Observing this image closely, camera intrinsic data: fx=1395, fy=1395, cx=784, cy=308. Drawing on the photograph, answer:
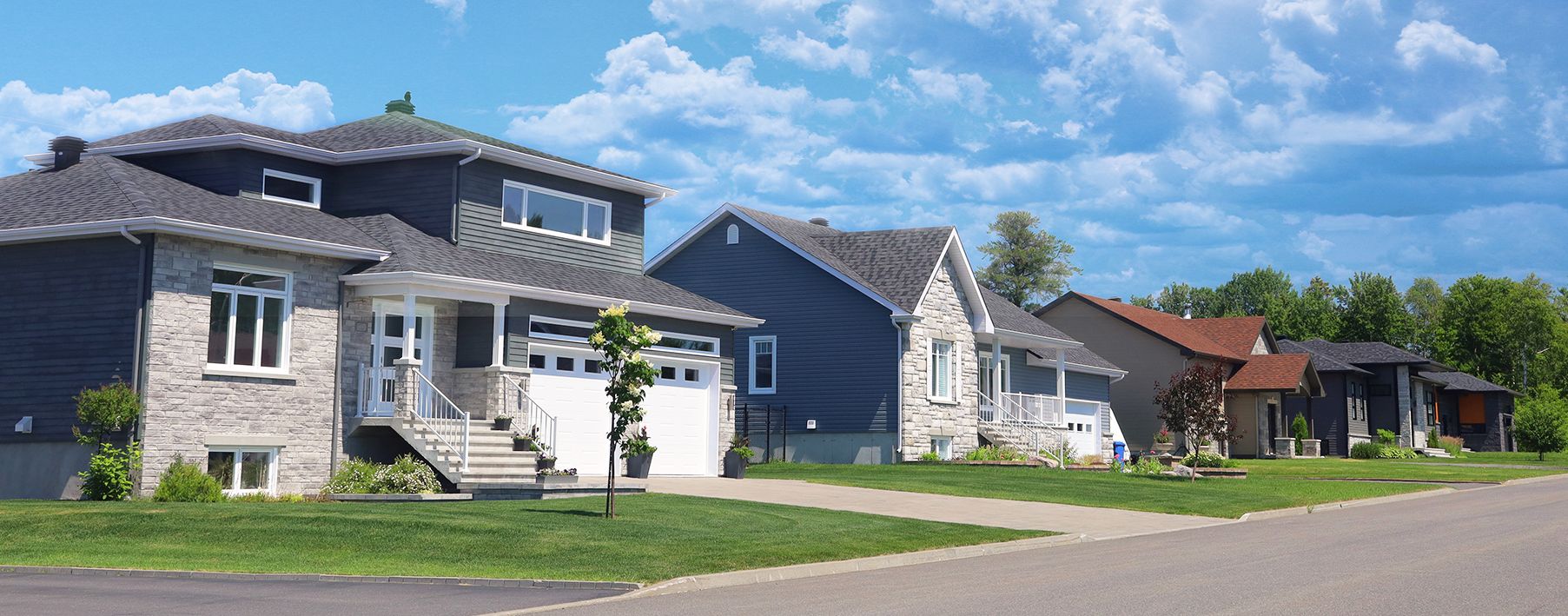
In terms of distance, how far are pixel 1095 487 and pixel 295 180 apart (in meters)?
18.0

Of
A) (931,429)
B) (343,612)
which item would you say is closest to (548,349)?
(931,429)

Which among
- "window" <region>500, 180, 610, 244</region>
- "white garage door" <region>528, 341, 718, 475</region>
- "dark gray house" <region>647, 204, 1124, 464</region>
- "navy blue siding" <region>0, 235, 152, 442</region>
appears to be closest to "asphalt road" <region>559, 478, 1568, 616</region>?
"white garage door" <region>528, 341, 718, 475</region>

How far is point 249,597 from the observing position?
12898 millimetres

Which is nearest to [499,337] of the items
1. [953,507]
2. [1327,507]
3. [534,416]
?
[534,416]

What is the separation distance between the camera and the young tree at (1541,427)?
56.6 m

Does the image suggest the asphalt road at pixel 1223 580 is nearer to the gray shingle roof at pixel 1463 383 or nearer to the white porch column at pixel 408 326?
the white porch column at pixel 408 326

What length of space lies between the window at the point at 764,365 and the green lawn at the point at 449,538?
17.7m

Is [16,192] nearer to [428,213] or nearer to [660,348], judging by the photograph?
[428,213]

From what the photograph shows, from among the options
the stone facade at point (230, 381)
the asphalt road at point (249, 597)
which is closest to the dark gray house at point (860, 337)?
the stone facade at point (230, 381)

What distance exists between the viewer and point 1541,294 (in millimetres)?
91688

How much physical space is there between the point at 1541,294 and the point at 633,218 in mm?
79460

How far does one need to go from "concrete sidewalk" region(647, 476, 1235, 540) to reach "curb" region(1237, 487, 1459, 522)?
3.50 ft

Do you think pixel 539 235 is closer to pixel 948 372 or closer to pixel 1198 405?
pixel 948 372

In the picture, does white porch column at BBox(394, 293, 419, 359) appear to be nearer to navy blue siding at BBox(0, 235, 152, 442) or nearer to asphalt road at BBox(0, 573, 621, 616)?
navy blue siding at BBox(0, 235, 152, 442)
